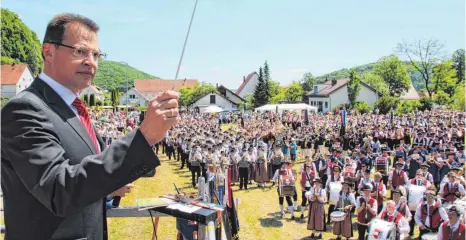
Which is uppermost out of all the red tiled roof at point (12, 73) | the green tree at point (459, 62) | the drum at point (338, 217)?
the green tree at point (459, 62)

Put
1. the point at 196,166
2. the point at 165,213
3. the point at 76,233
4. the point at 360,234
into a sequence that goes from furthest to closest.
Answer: the point at 196,166
the point at 360,234
the point at 165,213
the point at 76,233

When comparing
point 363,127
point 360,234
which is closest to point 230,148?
point 360,234

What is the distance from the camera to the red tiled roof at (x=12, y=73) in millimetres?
54531

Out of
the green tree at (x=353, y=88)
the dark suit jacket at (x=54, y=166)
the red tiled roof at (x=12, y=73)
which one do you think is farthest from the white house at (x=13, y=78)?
the dark suit jacket at (x=54, y=166)

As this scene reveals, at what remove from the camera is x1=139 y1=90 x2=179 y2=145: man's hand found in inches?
53.7

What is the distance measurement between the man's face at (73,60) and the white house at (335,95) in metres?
64.6

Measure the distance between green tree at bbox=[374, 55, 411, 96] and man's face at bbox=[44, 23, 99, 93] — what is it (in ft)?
265

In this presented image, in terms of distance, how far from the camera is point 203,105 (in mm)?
71625

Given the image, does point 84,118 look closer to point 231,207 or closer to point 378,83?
point 231,207

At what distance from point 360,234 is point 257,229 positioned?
3.65 m

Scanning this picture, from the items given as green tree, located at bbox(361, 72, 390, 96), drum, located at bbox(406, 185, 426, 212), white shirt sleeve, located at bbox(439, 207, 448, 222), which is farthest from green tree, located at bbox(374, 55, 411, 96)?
white shirt sleeve, located at bbox(439, 207, 448, 222)

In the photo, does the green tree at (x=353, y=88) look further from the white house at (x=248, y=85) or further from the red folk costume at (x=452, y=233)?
the red folk costume at (x=452, y=233)

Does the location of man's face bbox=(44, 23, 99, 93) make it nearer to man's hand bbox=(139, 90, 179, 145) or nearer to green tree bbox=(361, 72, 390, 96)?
man's hand bbox=(139, 90, 179, 145)

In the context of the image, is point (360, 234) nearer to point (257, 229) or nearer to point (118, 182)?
point (257, 229)
